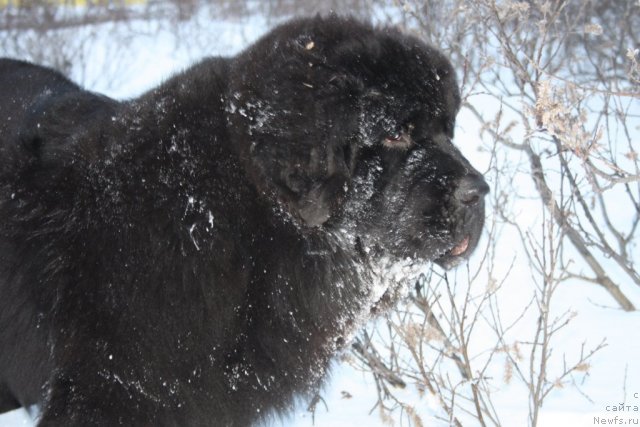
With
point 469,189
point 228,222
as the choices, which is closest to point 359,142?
point 469,189

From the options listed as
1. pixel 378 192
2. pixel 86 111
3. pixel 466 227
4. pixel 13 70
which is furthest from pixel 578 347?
pixel 13 70

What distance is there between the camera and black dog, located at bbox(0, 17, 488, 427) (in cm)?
262

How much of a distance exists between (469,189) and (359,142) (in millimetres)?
451

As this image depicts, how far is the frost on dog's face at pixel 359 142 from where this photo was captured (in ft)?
8.47

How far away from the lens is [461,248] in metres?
2.89

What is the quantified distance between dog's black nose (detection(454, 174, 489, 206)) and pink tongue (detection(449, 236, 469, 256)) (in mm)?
201

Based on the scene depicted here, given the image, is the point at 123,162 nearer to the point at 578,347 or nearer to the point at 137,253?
the point at 137,253

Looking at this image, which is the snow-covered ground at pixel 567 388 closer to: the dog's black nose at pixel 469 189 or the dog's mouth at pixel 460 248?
the dog's mouth at pixel 460 248

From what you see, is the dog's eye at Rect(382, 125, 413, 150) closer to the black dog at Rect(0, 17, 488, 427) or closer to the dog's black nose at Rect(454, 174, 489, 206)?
the black dog at Rect(0, 17, 488, 427)

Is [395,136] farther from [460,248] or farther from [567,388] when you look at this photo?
[567,388]

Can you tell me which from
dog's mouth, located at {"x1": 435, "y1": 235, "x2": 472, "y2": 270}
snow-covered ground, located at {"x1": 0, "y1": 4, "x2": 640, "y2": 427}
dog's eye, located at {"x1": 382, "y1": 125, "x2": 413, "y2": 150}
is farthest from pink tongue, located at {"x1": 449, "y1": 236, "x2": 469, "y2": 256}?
snow-covered ground, located at {"x1": 0, "y1": 4, "x2": 640, "y2": 427}

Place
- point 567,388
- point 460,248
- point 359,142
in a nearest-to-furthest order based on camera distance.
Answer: point 359,142
point 460,248
point 567,388

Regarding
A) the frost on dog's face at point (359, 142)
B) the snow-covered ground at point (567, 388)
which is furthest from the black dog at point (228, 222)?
the snow-covered ground at point (567, 388)

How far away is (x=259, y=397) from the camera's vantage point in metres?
2.89
